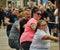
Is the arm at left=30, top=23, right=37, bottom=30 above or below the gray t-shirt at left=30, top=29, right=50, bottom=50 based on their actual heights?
below

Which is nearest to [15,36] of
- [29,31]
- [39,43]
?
[29,31]

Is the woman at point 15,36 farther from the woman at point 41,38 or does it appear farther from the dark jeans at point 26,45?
the woman at point 41,38

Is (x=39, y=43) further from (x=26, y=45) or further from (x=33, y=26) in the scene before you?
(x=26, y=45)

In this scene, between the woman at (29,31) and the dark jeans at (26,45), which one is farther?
the dark jeans at (26,45)

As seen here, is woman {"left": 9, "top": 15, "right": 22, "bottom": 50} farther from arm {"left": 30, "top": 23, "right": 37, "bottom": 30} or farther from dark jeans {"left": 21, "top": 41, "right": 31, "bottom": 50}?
arm {"left": 30, "top": 23, "right": 37, "bottom": 30}

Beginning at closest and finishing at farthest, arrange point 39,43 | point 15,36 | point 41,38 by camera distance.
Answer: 1. point 41,38
2. point 39,43
3. point 15,36

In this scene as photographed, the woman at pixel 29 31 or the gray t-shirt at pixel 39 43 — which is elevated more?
the gray t-shirt at pixel 39 43

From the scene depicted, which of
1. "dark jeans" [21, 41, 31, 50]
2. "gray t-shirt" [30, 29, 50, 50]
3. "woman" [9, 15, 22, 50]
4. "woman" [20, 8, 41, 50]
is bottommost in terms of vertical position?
"woman" [9, 15, 22, 50]

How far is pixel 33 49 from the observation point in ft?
15.8

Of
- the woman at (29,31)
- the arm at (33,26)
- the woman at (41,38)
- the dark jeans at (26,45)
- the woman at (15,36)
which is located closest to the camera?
the woman at (41,38)

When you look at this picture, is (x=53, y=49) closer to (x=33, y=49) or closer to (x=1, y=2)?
(x=33, y=49)

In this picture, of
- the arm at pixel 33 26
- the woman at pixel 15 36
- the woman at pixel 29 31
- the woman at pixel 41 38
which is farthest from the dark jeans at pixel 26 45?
the woman at pixel 41 38

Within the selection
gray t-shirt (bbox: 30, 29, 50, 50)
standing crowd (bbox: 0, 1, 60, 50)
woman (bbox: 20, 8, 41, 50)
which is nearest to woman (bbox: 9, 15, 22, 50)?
standing crowd (bbox: 0, 1, 60, 50)

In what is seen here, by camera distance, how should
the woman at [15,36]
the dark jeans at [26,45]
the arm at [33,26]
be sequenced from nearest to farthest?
the arm at [33,26]
the dark jeans at [26,45]
the woman at [15,36]
